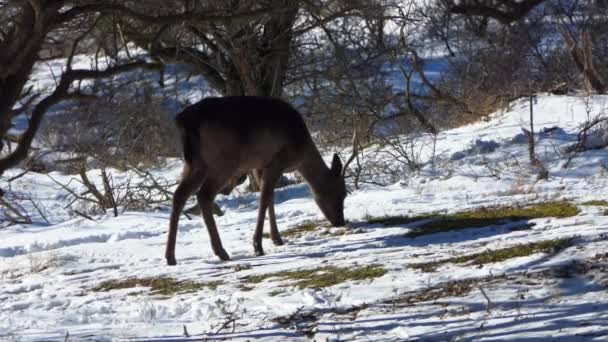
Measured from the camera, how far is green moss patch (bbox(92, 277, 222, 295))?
8023 mm

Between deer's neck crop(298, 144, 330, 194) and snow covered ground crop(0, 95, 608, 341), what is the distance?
1.84ft

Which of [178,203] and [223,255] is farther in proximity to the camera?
[178,203]

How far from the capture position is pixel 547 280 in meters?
6.35

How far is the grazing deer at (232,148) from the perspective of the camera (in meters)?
9.86

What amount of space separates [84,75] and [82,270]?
2527mm

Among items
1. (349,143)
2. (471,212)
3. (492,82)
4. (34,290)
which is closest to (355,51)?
(349,143)

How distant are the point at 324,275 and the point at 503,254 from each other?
142 centimetres

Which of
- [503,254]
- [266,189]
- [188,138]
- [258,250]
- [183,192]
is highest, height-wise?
[188,138]

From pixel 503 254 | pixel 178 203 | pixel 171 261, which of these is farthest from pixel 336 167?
pixel 503 254

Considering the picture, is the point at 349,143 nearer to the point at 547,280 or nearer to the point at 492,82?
the point at 492,82

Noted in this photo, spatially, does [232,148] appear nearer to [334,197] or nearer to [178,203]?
[178,203]

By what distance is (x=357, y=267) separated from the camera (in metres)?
7.93

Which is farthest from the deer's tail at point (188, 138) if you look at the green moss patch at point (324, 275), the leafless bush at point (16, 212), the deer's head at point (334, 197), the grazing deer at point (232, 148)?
the leafless bush at point (16, 212)

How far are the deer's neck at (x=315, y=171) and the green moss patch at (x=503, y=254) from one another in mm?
3863
